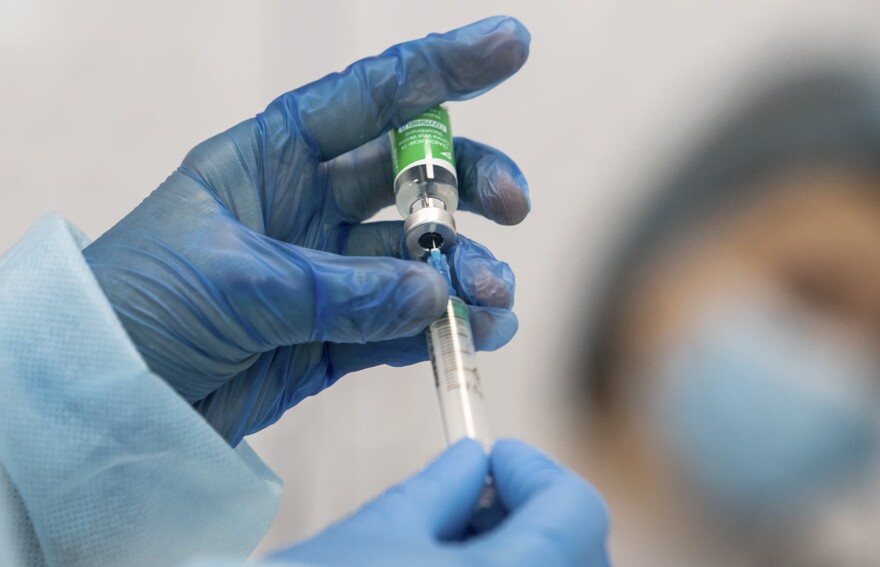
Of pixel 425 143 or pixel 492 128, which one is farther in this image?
pixel 492 128

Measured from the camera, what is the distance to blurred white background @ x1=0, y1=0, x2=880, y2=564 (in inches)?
38.5

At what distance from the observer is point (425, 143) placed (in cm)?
76

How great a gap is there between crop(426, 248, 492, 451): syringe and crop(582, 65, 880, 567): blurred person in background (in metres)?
→ 0.36

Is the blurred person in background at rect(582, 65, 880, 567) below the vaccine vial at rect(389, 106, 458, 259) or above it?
below

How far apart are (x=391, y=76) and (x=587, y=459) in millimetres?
552

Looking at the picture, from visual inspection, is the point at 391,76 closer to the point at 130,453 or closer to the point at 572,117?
the point at 572,117

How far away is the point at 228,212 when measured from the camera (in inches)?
28.7

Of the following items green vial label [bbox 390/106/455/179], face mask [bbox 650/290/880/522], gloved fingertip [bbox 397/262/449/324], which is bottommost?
face mask [bbox 650/290/880/522]

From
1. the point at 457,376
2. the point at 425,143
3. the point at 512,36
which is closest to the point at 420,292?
the point at 457,376

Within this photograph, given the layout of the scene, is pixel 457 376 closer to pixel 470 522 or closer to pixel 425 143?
pixel 470 522

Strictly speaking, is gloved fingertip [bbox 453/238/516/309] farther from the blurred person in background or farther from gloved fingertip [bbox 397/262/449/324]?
the blurred person in background

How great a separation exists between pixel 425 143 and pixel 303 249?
0.18m

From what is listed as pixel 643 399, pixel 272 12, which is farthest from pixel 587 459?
pixel 272 12

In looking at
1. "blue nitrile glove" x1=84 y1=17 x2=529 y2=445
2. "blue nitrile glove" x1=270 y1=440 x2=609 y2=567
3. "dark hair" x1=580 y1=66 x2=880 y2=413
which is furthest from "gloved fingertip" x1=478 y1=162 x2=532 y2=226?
"blue nitrile glove" x1=270 y1=440 x2=609 y2=567
